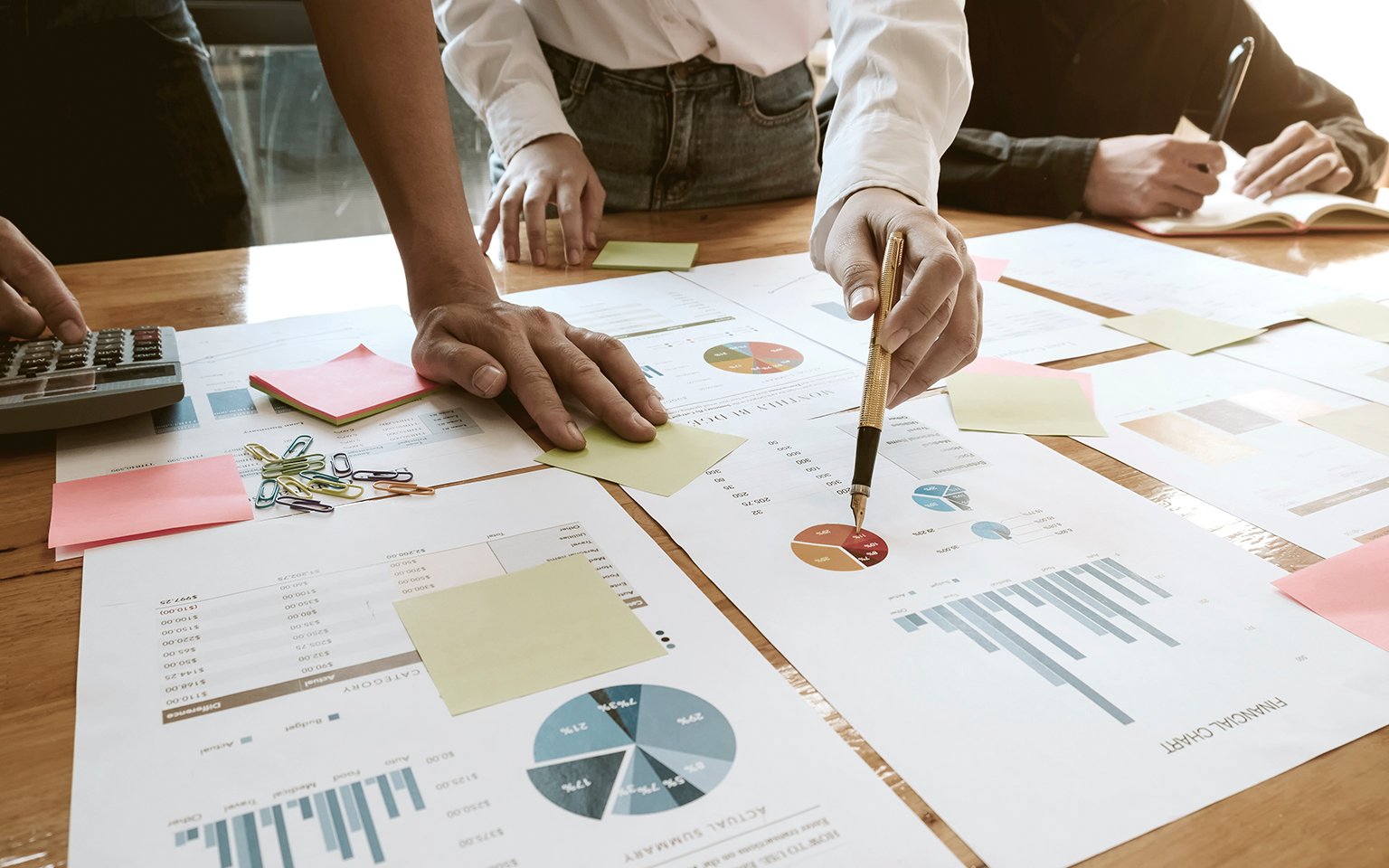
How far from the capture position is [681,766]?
42 centimetres

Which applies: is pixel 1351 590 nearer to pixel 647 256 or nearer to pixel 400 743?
pixel 400 743

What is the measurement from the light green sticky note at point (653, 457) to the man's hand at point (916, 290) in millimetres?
148

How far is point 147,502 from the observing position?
0.63 m

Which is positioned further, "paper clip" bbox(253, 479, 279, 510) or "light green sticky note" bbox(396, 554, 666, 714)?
"paper clip" bbox(253, 479, 279, 510)

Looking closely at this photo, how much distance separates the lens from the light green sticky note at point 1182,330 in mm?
972

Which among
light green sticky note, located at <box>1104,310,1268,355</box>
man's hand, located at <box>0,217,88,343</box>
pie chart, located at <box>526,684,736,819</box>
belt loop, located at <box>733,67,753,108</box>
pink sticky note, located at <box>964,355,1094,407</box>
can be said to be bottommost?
pie chart, located at <box>526,684,736,819</box>

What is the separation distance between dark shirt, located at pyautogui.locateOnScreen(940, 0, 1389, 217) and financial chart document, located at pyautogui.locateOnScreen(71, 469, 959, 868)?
160cm

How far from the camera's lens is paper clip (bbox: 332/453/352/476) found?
0.68m

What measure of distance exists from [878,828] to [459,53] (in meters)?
1.27

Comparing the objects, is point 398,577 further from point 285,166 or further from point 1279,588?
point 285,166

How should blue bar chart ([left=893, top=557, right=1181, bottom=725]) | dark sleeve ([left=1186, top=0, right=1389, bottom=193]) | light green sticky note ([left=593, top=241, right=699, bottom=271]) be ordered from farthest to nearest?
dark sleeve ([left=1186, top=0, right=1389, bottom=193]) < light green sticky note ([left=593, top=241, right=699, bottom=271]) < blue bar chart ([left=893, top=557, right=1181, bottom=725])

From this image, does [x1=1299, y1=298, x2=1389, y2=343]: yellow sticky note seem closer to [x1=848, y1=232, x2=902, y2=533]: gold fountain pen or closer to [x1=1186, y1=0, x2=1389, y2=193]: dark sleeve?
[x1=848, y1=232, x2=902, y2=533]: gold fountain pen

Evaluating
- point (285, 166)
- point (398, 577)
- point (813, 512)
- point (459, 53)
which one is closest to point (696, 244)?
point (459, 53)

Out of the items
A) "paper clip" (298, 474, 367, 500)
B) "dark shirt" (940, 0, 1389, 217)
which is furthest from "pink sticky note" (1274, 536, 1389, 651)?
"dark shirt" (940, 0, 1389, 217)
